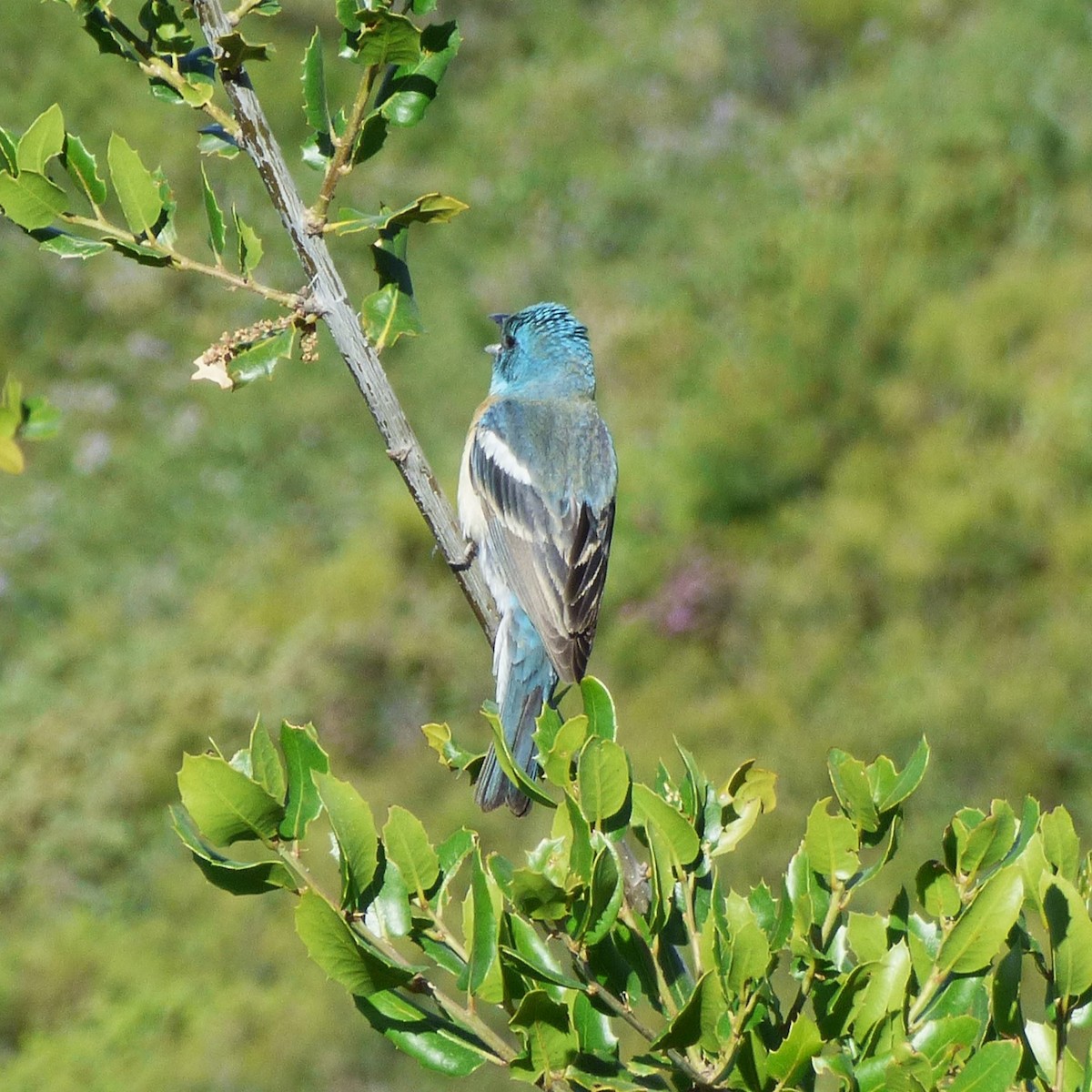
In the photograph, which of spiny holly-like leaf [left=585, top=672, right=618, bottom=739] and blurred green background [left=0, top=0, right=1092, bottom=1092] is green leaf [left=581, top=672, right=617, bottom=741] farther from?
blurred green background [left=0, top=0, right=1092, bottom=1092]

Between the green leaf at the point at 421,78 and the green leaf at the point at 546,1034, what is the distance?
1.22 m

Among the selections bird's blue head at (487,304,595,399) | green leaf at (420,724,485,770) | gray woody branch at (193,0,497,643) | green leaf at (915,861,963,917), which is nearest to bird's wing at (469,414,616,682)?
bird's blue head at (487,304,595,399)

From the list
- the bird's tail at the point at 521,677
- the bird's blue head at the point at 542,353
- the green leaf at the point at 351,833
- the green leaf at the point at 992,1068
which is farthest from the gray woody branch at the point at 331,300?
the bird's blue head at the point at 542,353

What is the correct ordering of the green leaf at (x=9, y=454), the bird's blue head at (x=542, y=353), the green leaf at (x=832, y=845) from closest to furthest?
the green leaf at (x=9, y=454)
the green leaf at (x=832, y=845)
the bird's blue head at (x=542, y=353)

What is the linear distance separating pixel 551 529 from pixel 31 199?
2074mm

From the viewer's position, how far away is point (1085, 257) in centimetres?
855

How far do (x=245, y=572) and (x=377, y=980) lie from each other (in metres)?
7.95

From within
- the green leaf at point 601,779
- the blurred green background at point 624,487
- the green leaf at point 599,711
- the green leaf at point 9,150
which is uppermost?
the green leaf at point 9,150

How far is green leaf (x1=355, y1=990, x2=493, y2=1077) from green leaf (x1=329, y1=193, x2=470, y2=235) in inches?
43.8

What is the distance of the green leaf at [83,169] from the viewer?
178 centimetres

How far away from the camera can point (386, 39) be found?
5.82 ft

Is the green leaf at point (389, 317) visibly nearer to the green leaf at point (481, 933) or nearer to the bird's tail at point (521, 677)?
the green leaf at point (481, 933)

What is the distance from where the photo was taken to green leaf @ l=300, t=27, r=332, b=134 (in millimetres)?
1886

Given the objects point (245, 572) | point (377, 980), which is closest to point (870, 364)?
point (245, 572)
